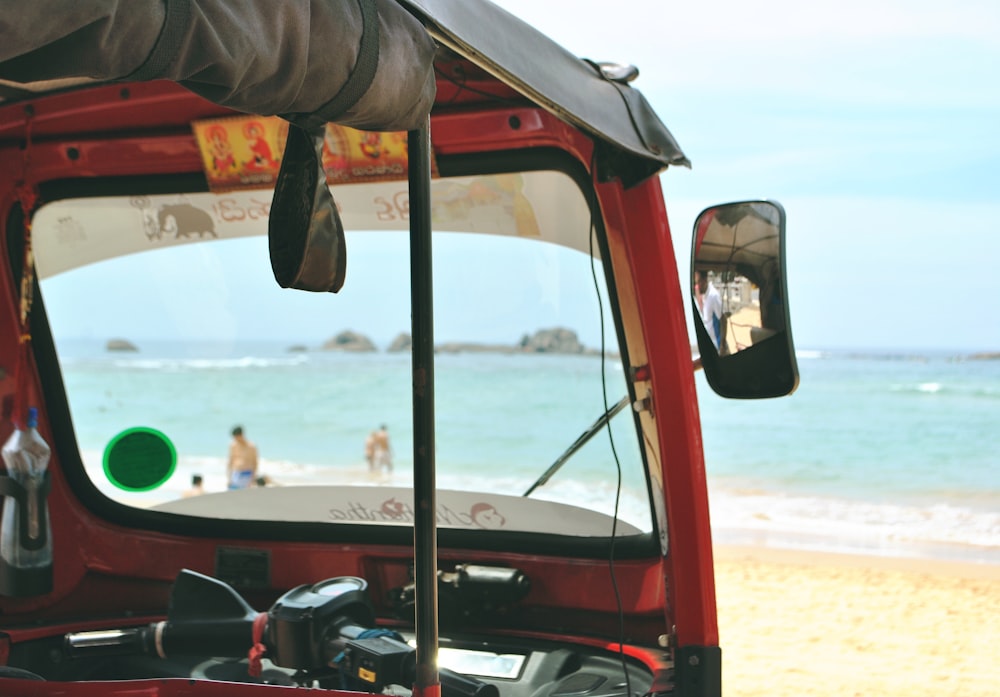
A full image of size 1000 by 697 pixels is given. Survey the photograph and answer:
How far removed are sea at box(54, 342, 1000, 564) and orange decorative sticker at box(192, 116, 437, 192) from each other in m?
13.6

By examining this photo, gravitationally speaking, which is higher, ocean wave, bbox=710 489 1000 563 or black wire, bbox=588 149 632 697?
black wire, bbox=588 149 632 697

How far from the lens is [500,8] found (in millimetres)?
1834

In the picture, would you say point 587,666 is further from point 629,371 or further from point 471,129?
point 471,129

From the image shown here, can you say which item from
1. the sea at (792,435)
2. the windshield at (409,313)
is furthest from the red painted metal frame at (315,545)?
the sea at (792,435)

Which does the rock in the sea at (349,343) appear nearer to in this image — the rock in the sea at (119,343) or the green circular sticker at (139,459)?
the rock in the sea at (119,343)

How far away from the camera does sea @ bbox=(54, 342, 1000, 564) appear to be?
2105cm

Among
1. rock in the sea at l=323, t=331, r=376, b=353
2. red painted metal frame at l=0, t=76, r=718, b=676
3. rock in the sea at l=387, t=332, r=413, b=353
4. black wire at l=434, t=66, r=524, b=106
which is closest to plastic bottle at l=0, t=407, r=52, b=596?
red painted metal frame at l=0, t=76, r=718, b=676

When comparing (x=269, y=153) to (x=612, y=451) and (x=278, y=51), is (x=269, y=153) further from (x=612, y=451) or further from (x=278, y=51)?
(x=278, y=51)

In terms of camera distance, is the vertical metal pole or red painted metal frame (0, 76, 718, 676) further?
red painted metal frame (0, 76, 718, 676)

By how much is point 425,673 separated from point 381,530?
1.36m

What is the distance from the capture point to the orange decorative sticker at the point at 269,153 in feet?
9.04

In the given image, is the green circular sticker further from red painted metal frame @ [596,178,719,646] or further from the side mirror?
the side mirror

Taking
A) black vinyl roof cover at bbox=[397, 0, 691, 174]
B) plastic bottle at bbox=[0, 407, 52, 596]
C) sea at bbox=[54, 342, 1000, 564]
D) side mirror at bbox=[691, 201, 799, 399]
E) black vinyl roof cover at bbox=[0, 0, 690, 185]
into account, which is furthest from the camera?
sea at bbox=[54, 342, 1000, 564]

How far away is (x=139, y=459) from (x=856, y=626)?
35.2 ft
